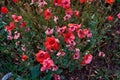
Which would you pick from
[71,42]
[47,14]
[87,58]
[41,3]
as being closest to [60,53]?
[71,42]

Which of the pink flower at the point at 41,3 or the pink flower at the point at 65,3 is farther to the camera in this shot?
the pink flower at the point at 41,3

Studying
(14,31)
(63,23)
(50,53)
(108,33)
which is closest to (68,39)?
(50,53)

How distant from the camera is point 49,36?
2.76 m

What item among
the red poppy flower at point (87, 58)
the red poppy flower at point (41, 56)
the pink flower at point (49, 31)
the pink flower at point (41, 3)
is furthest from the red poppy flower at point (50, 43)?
the pink flower at point (41, 3)

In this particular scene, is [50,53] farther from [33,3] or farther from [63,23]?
[33,3]

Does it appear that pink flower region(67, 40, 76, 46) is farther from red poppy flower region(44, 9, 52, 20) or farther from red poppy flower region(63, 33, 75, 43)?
red poppy flower region(44, 9, 52, 20)

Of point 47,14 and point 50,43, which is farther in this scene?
point 47,14

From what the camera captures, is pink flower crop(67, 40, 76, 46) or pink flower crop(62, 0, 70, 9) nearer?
pink flower crop(67, 40, 76, 46)

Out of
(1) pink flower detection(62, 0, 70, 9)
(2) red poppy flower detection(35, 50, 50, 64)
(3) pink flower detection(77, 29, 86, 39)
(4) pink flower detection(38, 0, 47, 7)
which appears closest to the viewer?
(2) red poppy flower detection(35, 50, 50, 64)

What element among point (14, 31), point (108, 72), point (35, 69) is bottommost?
point (108, 72)

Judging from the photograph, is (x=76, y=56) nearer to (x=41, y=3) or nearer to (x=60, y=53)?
(x=60, y=53)

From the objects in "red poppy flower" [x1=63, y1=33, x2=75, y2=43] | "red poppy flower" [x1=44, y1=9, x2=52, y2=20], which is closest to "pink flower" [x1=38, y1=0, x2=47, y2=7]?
"red poppy flower" [x1=44, y1=9, x2=52, y2=20]

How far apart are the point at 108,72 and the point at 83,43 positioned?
0.40 meters

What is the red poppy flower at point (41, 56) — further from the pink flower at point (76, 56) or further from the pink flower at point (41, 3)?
the pink flower at point (41, 3)
